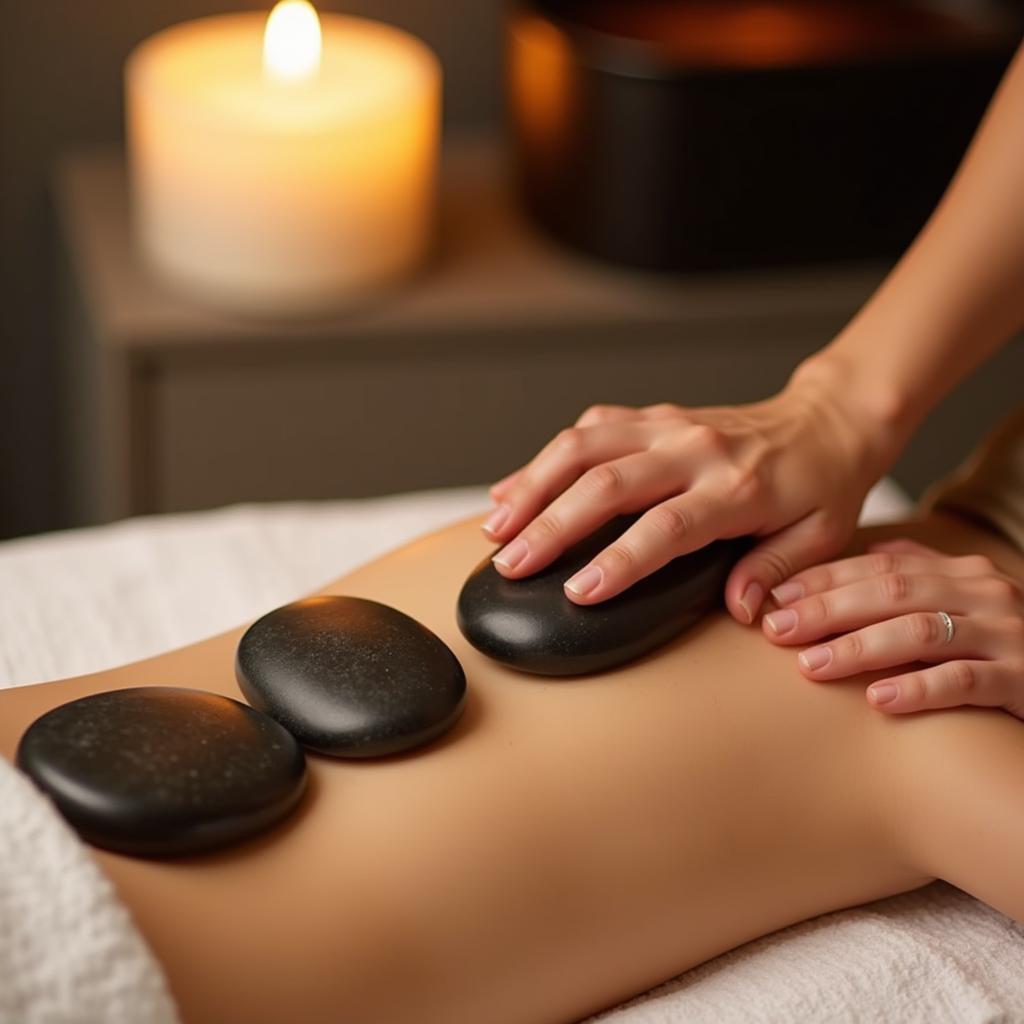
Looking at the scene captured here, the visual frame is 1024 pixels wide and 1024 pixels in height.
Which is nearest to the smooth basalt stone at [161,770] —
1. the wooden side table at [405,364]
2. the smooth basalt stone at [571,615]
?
the smooth basalt stone at [571,615]

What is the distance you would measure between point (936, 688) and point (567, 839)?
21cm

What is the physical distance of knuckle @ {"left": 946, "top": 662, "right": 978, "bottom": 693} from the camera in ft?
2.60

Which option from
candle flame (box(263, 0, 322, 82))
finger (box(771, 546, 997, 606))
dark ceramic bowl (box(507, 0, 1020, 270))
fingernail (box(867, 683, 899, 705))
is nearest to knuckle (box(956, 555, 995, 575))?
finger (box(771, 546, 997, 606))

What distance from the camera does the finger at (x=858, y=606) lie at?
81 cm

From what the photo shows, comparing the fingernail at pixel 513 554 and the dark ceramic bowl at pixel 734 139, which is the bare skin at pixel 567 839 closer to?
the fingernail at pixel 513 554

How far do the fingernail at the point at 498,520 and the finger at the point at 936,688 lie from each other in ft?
0.67

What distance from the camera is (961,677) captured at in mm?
792

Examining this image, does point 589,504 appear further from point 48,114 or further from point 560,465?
point 48,114

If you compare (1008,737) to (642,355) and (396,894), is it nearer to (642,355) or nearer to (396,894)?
(396,894)

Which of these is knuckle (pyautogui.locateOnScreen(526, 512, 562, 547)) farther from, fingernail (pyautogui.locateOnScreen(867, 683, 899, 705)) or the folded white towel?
the folded white towel

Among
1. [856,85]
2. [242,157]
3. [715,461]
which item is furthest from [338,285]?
[715,461]

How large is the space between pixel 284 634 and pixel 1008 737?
14.4 inches

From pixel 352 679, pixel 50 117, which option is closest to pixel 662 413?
pixel 352 679

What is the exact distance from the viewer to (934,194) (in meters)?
1.63
